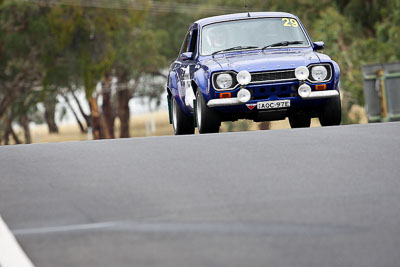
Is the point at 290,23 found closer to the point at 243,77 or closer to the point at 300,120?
the point at 300,120

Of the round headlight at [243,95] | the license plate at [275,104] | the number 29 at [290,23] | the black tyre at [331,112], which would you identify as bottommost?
the black tyre at [331,112]

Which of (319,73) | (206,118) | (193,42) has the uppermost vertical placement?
(193,42)

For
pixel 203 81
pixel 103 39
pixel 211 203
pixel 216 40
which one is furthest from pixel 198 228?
pixel 103 39

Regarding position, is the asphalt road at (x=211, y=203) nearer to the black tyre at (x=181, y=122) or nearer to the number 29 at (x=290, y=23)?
the number 29 at (x=290, y=23)

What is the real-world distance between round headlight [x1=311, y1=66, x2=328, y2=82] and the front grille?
0.29 meters

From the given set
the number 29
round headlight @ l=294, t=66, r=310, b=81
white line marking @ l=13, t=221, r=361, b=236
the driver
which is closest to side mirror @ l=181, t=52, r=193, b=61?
the driver

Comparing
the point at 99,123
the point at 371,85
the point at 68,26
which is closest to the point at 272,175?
the point at 371,85

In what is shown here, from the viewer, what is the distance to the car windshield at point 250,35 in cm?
1416

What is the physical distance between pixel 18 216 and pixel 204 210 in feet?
4.12

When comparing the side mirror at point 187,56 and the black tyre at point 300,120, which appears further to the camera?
the black tyre at point 300,120

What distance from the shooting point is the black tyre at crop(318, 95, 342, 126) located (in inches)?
545

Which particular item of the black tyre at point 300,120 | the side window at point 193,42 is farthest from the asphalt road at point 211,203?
the side window at point 193,42

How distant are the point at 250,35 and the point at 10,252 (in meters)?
9.23

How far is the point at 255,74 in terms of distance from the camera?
13125 mm
